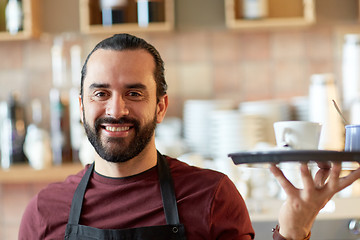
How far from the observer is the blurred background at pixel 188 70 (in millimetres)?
2588

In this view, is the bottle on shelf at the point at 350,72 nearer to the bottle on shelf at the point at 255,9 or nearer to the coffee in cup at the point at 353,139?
the bottle on shelf at the point at 255,9

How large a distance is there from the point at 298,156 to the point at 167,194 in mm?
490

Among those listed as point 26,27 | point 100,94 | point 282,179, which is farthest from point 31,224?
point 26,27

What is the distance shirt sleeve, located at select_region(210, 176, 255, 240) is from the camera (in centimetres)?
135

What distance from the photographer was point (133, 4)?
266 cm

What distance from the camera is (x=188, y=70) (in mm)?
2855

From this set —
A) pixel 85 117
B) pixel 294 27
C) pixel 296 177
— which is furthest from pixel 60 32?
pixel 85 117

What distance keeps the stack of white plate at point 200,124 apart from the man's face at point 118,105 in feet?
4.00

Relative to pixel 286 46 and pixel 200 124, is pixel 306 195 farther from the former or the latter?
pixel 286 46

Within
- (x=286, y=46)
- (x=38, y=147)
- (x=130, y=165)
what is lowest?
(x=38, y=147)

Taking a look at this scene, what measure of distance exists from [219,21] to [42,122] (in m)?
1.02

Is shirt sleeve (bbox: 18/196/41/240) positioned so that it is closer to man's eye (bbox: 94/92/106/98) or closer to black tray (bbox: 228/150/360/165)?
man's eye (bbox: 94/92/106/98)

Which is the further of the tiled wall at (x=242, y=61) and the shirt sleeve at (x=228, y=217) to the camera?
the tiled wall at (x=242, y=61)

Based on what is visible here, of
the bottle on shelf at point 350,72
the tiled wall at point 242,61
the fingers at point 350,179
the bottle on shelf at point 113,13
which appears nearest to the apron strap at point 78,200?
the fingers at point 350,179
